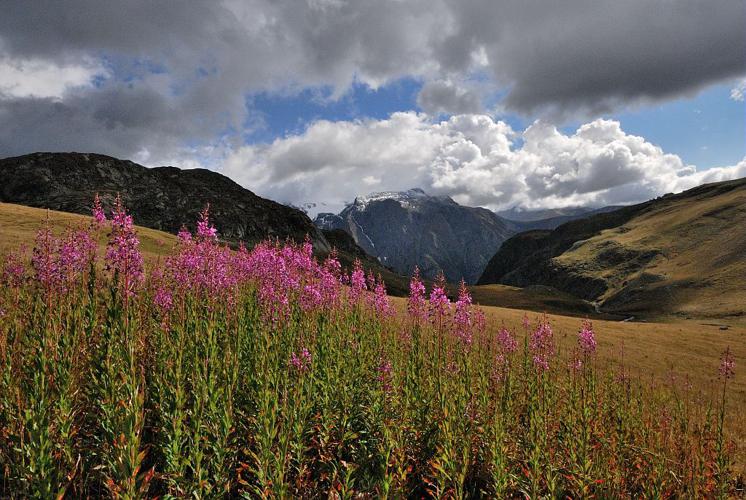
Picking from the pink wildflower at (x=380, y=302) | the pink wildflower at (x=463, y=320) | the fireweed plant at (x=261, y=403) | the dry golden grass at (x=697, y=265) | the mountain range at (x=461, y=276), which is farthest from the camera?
the mountain range at (x=461, y=276)

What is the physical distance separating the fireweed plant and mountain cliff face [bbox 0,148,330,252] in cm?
13290

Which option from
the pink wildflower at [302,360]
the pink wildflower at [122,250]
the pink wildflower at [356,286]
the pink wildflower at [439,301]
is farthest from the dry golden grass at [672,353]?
the pink wildflower at [122,250]

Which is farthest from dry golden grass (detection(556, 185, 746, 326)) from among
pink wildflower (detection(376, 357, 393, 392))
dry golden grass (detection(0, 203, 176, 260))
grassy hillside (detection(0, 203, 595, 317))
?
dry golden grass (detection(0, 203, 176, 260))

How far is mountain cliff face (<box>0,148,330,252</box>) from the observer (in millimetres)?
142225

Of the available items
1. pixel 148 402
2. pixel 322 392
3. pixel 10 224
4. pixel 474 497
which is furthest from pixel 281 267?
pixel 10 224

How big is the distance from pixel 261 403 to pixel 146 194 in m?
179

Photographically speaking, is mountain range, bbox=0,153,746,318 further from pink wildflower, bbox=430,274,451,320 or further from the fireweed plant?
the fireweed plant

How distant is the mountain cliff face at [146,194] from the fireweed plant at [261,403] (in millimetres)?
132904

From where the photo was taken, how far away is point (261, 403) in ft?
17.3

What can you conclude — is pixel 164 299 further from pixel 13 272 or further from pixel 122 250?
pixel 122 250

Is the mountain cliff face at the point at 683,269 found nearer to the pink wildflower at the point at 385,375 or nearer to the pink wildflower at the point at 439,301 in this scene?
the pink wildflower at the point at 439,301

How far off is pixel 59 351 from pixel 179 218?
522 feet

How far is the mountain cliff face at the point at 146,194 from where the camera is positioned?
142 meters

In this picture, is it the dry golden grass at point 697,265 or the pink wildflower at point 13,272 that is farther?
the dry golden grass at point 697,265
